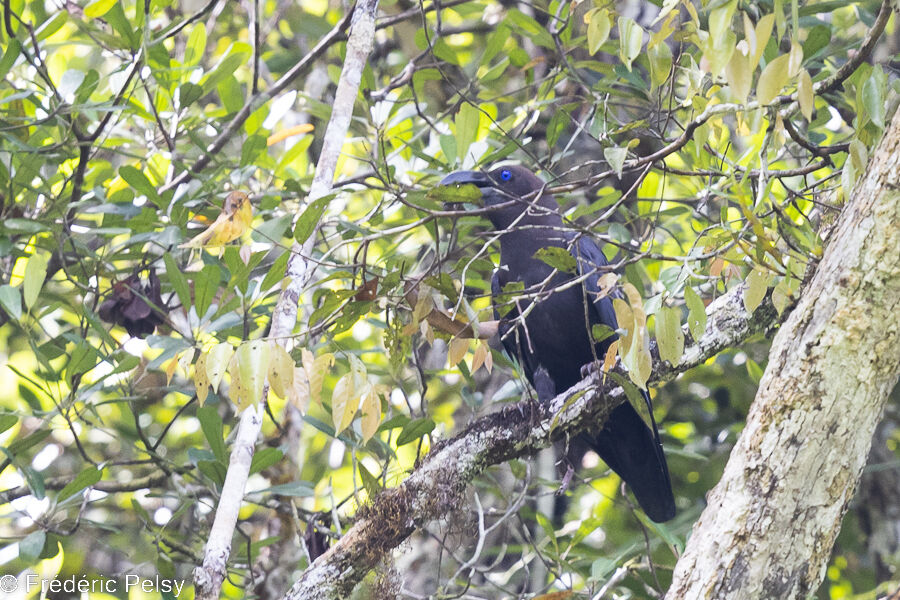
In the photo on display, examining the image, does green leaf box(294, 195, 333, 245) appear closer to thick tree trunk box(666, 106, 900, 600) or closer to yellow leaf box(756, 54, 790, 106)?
yellow leaf box(756, 54, 790, 106)

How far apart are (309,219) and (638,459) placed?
2394 mm

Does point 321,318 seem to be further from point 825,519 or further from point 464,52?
point 464,52

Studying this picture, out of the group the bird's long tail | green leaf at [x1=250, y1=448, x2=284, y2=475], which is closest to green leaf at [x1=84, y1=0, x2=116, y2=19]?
green leaf at [x1=250, y1=448, x2=284, y2=475]

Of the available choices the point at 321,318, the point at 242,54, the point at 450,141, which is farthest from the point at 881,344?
the point at 242,54

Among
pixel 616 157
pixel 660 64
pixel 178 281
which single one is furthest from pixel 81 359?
pixel 660 64

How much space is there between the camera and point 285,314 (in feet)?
9.33

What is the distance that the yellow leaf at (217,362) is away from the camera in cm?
212

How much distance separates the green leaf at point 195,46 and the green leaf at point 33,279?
1360mm

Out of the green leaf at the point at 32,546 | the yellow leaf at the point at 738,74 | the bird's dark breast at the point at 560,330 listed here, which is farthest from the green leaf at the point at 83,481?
the yellow leaf at the point at 738,74

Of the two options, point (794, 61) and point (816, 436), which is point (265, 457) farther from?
point (794, 61)

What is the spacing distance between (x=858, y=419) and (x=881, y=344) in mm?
170

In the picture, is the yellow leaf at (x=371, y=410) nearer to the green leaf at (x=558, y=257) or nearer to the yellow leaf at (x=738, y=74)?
the green leaf at (x=558, y=257)

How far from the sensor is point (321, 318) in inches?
98.8

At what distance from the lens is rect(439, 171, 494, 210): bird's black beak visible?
2.56m
